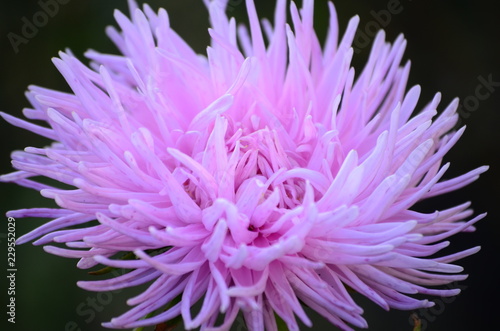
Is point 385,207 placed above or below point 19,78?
below

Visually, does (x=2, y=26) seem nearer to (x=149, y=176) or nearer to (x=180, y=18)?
(x=180, y=18)

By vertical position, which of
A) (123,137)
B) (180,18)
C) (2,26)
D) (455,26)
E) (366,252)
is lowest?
(366,252)

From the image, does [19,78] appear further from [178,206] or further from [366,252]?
[366,252]

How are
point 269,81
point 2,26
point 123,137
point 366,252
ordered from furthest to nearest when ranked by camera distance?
point 2,26, point 269,81, point 123,137, point 366,252

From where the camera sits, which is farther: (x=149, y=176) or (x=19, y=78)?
(x=19, y=78)

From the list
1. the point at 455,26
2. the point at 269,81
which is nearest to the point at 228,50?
the point at 269,81

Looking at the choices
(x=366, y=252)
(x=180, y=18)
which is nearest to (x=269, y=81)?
(x=366, y=252)

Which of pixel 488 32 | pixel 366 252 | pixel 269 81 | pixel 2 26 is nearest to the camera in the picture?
pixel 366 252
